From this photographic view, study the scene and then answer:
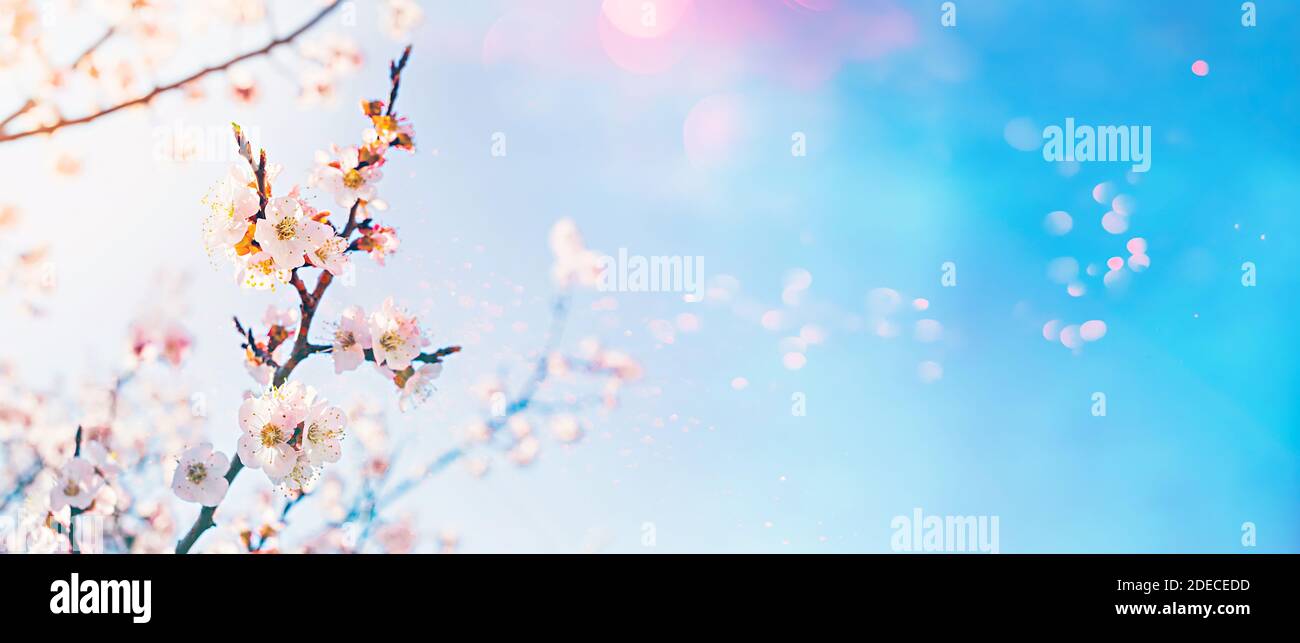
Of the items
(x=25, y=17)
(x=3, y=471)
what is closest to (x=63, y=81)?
(x=25, y=17)

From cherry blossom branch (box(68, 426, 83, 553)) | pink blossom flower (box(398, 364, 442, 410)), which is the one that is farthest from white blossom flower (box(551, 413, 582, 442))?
cherry blossom branch (box(68, 426, 83, 553))

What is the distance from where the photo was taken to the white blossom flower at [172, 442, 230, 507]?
0.95m

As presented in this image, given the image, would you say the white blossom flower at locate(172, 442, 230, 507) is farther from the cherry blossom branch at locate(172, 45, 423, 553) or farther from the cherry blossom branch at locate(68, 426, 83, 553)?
the cherry blossom branch at locate(68, 426, 83, 553)

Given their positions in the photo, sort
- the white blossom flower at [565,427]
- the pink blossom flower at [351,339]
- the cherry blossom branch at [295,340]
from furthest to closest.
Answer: the white blossom flower at [565,427], the pink blossom flower at [351,339], the cherry blossom branch at [295,340]

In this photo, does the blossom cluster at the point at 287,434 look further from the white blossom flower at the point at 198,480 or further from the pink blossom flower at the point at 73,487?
the pink blossom flower at the point at 73,487

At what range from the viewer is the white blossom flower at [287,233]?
879 millimetres

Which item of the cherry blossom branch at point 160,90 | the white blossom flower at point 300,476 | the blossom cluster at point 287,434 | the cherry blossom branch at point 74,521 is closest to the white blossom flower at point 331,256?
the blossom cluster at point 287,434

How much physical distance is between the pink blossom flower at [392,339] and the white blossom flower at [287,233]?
146mm

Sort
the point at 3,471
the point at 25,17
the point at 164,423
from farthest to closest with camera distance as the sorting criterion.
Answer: the point at 164,423 → the point at 3,471 → the point at 25,17

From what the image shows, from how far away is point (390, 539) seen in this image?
68.4 inches

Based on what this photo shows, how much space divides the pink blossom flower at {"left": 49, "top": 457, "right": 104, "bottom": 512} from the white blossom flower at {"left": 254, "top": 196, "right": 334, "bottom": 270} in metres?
0.74
